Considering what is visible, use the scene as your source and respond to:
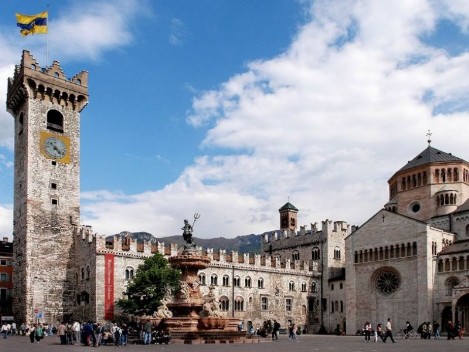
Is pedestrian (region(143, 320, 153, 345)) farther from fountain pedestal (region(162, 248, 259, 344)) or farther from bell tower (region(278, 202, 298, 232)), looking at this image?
bell tower (region(278, 202, 298, 232))

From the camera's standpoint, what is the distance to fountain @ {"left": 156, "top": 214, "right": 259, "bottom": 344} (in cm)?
3784

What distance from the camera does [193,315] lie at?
4062 cm

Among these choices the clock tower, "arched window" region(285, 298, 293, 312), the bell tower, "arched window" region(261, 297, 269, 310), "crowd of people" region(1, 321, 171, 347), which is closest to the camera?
"crowd of people" region(1, 321, 171, 347)

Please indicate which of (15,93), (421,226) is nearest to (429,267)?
(421,226)

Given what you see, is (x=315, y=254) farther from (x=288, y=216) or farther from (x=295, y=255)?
(x=288, y=216)

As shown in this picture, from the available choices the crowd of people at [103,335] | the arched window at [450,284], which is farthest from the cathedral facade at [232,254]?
the crowd of people at [103,335]

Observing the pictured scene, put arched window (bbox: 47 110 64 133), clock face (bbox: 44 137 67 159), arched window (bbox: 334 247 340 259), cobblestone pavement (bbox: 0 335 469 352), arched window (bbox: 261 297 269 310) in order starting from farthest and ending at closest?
arched window (bbox: 334 247 340 259) → arched window (bbox: 261 297 269 310) → arched window (bbox: 47 110 64 133) → clock face (bbox: 44 137 67 159) → cobblestone pavement (bbox: 0 335 469 352)

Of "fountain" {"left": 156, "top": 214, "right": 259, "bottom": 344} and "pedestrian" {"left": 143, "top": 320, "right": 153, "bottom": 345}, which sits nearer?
"fountain" {"left": 156, "top": 214, "right": 259, "bottom": 344}

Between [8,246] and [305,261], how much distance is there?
1654 inches

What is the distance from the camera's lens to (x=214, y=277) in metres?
75.3

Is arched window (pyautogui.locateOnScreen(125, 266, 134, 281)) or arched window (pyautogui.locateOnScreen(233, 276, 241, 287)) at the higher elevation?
arched window (pyautogui.locateOnScreen(125, 266, 134, 281))

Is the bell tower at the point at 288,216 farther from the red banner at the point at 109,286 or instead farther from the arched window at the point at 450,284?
the red banner at the point at 109,286

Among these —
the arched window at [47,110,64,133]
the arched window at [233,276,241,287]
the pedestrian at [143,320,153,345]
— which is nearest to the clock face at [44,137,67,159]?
the arched window at [47,110,64,133]

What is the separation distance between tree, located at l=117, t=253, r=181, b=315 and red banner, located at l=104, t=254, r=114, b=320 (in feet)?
12.7
